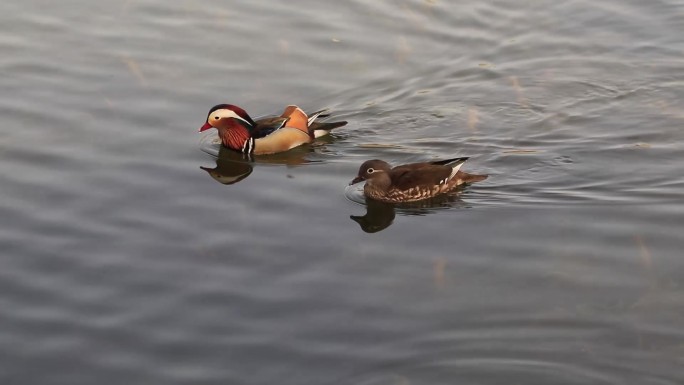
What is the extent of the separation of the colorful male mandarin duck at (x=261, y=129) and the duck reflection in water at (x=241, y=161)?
9cm

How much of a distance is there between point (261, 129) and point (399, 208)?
2.47m

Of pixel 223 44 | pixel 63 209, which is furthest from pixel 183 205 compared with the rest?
pixel 223 44

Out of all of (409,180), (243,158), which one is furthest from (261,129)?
(409,180)

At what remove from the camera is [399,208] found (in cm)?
1242

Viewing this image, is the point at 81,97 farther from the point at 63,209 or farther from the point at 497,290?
the point at 497,290

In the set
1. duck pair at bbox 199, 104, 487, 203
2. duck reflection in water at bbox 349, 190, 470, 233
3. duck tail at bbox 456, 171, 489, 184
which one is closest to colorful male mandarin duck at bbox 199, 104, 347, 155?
duck pair at bbox 199, 104, 487, 203

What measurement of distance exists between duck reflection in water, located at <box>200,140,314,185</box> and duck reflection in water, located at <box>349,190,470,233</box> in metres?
1.72

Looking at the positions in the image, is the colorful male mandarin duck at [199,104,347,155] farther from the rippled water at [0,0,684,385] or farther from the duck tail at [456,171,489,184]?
the duck tail at [456,171,489,184]

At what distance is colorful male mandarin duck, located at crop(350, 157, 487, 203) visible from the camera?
12445 millimetres

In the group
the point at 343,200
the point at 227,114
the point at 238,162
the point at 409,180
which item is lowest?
the point at 343,200

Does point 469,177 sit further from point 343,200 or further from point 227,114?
point 227,114

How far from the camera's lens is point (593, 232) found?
11.2 metres

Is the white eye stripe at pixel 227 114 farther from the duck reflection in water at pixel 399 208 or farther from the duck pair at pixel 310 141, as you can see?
the duck reflection in water at pixel 399 208

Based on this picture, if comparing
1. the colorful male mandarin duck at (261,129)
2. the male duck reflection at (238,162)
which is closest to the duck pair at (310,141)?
the colorful male mandarin duck at (261,129)
